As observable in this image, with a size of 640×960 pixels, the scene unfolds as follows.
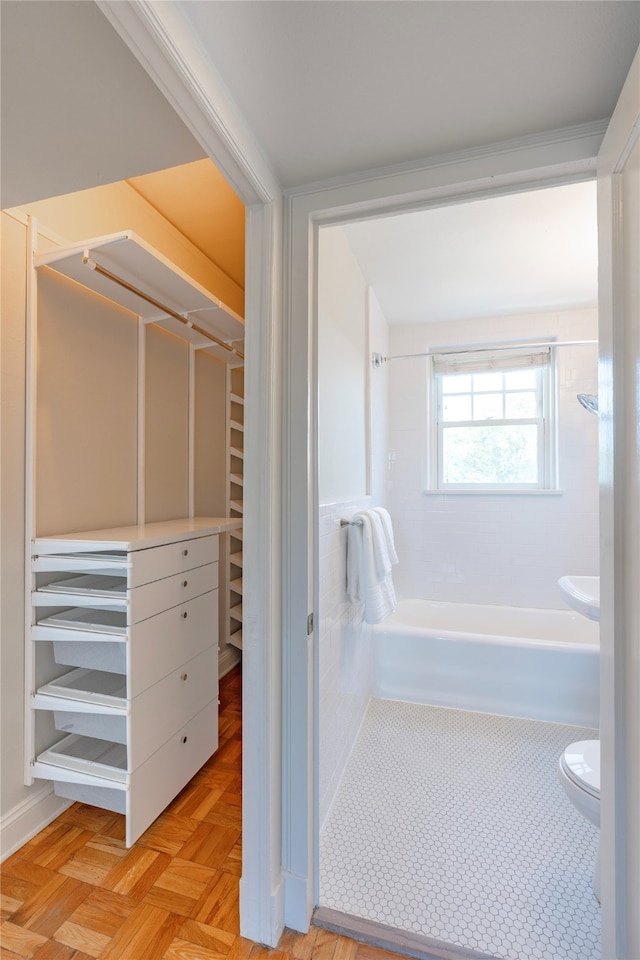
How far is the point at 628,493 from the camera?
869 mm

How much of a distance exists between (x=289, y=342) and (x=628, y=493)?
0.92 m

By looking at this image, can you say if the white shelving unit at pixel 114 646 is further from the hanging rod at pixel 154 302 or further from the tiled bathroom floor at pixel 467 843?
the tiled bathroom floor at pixel 467 843

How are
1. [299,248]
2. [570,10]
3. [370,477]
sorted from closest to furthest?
1. [570,10]
2. [299,248]
3. [370,477]

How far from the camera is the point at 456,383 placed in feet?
10.5

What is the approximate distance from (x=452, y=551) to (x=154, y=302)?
2496 millimetres

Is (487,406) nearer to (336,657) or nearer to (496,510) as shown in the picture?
(496,510)

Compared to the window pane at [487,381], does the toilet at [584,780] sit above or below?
below

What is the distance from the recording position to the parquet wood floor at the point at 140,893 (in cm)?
112

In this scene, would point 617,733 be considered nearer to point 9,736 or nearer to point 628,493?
point 628,493

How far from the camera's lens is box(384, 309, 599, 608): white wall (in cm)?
287

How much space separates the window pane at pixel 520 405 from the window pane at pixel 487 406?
1.9 inches

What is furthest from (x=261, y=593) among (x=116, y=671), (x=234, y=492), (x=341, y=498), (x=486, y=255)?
(x=486, y=255)

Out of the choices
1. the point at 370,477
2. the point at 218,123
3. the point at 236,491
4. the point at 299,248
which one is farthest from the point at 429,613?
the point at 218,123

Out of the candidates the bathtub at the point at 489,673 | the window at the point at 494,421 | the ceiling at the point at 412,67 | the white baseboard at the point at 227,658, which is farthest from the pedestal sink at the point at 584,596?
the white baseboard at the point at 227,658
